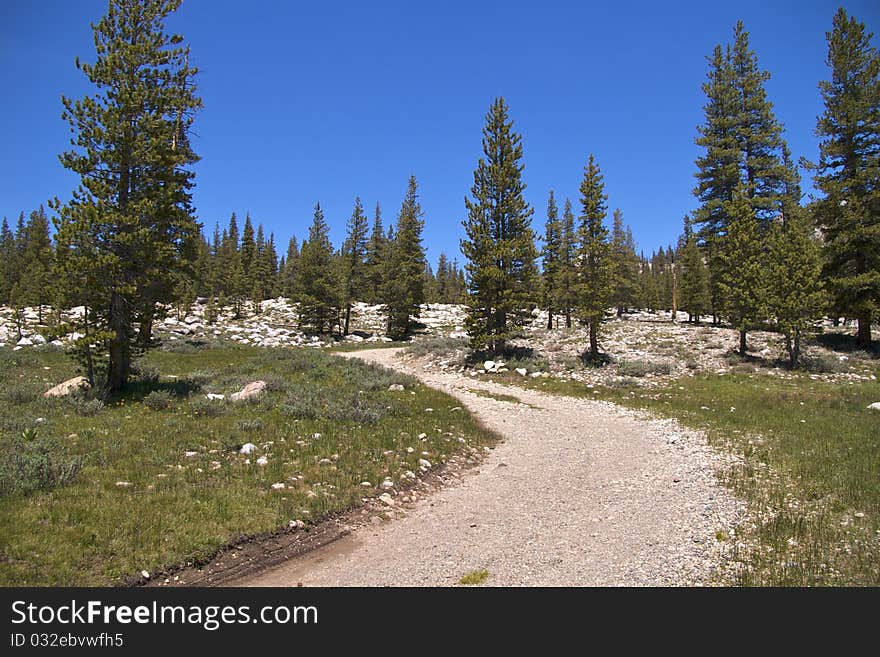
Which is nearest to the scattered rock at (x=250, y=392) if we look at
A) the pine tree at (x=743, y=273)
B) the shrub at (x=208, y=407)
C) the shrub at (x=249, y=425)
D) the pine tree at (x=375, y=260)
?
the shrub at (x=208, y=407)

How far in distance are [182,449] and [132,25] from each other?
16.0m

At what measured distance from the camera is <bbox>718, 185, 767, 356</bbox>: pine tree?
25.9 metres

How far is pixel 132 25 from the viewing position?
619 inches

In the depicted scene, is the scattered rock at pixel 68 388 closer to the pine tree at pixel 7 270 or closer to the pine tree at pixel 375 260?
the pine tree at pixel 375 260

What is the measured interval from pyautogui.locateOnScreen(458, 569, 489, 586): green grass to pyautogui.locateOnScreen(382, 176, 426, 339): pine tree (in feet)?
147

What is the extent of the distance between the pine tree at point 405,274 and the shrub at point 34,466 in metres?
41.8

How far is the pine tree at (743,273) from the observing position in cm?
2588

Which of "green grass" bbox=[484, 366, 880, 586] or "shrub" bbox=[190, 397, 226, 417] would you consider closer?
"green grass" bbox=[484, 366, 880, 586]

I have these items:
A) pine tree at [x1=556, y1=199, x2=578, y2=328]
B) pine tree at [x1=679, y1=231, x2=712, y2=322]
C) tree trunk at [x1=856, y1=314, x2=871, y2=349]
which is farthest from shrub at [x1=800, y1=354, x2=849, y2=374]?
pine tree at [x1=679, y1=231, x2=712, y2=322]

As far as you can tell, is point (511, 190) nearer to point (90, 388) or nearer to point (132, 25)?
point (132, 25)

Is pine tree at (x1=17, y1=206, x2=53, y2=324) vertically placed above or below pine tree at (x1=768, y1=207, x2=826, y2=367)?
above

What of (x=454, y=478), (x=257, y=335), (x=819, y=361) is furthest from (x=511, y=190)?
(x=257, y=335)

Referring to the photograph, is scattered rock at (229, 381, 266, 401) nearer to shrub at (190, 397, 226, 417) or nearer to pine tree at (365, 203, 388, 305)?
shrub at (190, 397, 226, 417)
